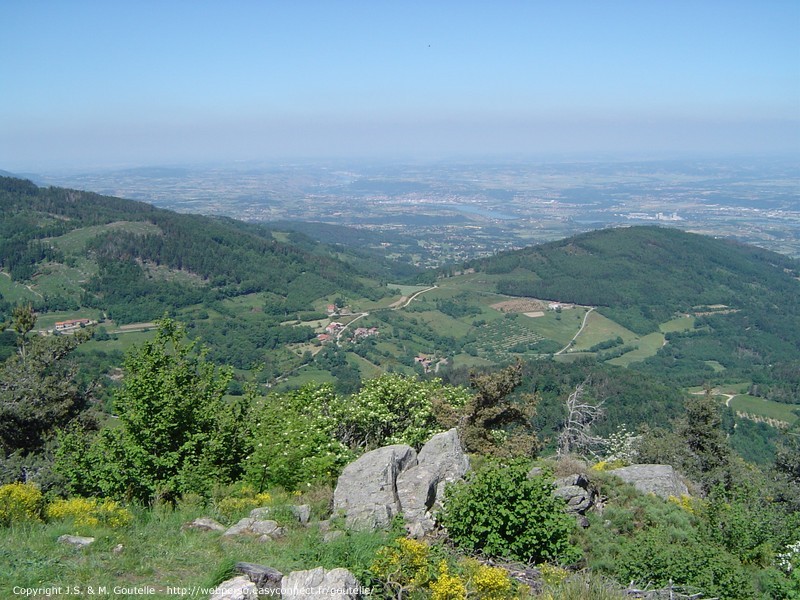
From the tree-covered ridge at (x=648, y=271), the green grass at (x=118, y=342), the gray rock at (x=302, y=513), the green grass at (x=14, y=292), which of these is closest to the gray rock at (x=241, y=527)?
the gray rock at (x=302, y=513)

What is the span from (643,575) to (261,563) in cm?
576

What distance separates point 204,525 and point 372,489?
306cm

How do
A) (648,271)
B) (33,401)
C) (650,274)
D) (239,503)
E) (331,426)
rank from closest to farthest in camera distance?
1. (239,503)
2. (331,426)
3. (33,401)
4. (650,274)
5. (648,271)

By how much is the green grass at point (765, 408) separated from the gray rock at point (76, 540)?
2691 inches

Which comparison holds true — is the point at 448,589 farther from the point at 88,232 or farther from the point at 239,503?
the point at 88,232

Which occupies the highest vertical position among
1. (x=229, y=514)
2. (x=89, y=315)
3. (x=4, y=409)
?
(x=229, y=514)

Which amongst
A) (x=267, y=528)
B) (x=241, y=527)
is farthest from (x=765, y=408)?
(x=241, y=527)

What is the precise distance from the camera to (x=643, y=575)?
8.43m

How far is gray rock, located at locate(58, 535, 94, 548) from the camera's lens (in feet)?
26.1

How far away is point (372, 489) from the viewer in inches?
416

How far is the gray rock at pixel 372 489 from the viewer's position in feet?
31.1

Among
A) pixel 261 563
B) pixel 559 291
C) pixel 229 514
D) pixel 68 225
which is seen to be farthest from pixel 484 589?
pixel 68 225

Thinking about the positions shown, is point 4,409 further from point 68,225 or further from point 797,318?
point 797,318

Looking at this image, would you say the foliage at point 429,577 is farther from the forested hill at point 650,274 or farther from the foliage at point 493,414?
the forested hill at point 650,274
